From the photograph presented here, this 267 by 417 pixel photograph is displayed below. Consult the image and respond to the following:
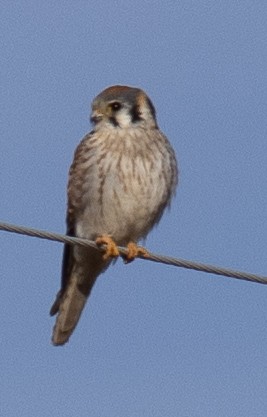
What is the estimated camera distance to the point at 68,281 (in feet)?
33.2

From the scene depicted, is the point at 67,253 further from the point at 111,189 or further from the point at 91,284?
the point at 111,189

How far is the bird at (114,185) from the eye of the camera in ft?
30.5

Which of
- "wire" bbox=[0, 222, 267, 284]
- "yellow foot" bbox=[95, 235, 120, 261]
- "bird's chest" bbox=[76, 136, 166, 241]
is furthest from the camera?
"bird's chest" bbox=[76, 136, 166, 241]

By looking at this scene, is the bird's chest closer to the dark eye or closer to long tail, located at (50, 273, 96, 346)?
the dark eye

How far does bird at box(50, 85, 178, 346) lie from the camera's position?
9.30 m

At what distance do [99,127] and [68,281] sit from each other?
1176mm

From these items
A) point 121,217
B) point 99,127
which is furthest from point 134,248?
point 99,127

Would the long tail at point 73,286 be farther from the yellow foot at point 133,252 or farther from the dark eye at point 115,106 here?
the dark eye at point 115,106

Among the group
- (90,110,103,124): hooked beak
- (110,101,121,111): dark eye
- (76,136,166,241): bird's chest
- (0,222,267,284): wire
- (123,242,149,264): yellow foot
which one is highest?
(110,101,121,111): dark eye

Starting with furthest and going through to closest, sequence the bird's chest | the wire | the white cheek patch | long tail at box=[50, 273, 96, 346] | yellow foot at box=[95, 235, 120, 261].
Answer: long tail at box=[50, 273, 96, 346] < the white cheek patch < the bird's chest < yellow foot at box=[95, 235, 120, 261] < the wire

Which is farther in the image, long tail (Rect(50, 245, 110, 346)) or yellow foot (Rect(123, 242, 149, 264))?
long tail (Rect(50, 245, 110, 346))

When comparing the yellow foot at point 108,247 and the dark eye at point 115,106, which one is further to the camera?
the dark eye at point 115,106

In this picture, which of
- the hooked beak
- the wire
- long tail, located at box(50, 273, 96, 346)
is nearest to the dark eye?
the hooked beak

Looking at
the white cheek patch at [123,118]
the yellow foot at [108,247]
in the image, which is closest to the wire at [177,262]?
the yellow foot at [108,247]
